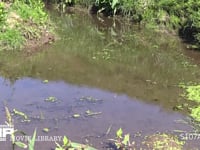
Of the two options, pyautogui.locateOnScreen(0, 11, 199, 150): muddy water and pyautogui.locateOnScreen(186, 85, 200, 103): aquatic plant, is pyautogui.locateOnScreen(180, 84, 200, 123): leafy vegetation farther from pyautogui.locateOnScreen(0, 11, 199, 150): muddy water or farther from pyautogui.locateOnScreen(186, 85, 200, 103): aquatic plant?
pyautogui.locateOnScreen(0, 11, 199, 150): muddy water

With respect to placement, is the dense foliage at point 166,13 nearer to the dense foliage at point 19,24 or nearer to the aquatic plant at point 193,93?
the aquatic plant at point 193,93

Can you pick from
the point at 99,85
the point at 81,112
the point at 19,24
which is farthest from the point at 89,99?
the point at 19,24

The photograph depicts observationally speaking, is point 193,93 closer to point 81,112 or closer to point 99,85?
point 99,85

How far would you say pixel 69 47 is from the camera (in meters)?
15.5

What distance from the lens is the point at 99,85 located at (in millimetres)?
11953

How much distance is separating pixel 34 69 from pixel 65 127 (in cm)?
406

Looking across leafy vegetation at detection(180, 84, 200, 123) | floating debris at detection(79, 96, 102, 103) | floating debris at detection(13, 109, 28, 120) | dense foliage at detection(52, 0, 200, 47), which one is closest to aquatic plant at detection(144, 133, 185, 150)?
leafy vegetation at detection(180, 84, 200, 123)

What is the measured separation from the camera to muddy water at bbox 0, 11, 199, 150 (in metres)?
9.41

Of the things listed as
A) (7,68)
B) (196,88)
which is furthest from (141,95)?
(7,68)

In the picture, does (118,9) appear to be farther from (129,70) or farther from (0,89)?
(0,89)

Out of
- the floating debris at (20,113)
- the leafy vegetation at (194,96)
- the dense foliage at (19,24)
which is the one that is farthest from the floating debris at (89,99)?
the dense foliage at (19,24)

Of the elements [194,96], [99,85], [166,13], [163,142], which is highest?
[166,13]

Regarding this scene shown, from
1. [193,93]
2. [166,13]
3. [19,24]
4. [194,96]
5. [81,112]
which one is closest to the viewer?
[81,112]

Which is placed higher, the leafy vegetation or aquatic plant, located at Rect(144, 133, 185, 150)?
the leafy vegetation
